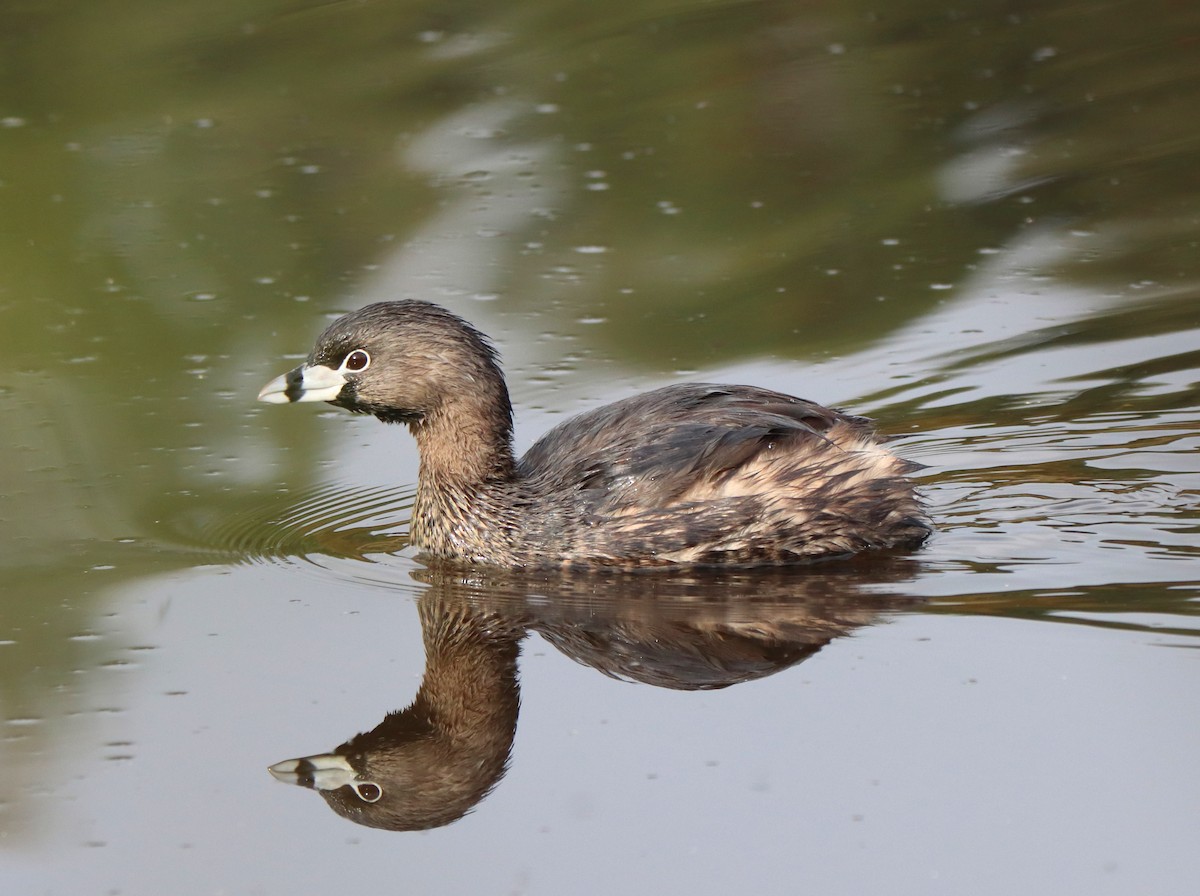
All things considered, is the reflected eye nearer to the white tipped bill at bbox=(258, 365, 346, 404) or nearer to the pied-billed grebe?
the pied-billed grebe

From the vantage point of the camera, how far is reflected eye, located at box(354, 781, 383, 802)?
17.3ft

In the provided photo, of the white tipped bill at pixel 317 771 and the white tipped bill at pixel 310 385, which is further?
the white tipped bill at pixel 310 385

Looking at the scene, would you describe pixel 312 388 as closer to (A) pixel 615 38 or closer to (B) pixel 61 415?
(B) pixel 61 415

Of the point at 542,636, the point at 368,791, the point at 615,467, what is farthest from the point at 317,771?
the point at 615,467

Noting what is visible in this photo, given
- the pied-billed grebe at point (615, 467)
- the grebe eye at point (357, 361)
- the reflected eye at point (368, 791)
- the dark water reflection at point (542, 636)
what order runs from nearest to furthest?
the reflected eye at point (368, 791) < the dark water reflection at point (542, 636) < the pied-billed grebe at point (615, 467) < the grebe eye at point (357, 361)

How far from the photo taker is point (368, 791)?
5.32 metres

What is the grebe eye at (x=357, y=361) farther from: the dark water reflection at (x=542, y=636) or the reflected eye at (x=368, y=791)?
the reflected eye at (x=368, y=791)

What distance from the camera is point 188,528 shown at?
24.9 ft

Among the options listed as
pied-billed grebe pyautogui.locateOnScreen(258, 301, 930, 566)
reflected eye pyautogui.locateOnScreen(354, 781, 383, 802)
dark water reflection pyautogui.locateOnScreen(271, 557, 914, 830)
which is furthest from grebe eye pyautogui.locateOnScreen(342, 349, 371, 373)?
reflected eye pyautogui.locateOnScreen(354, 781, 383, 802)

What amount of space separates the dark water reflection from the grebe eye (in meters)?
0.89

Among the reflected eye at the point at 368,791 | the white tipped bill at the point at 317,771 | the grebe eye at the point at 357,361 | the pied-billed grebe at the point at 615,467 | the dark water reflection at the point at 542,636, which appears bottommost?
the reflected eye at the point at 368,791

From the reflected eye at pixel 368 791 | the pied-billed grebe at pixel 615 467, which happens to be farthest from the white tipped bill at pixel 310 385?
the reflected eye at pixel 368 791

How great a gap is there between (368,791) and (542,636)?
1225 millimetres

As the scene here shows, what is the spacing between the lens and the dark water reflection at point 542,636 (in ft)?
17.7
